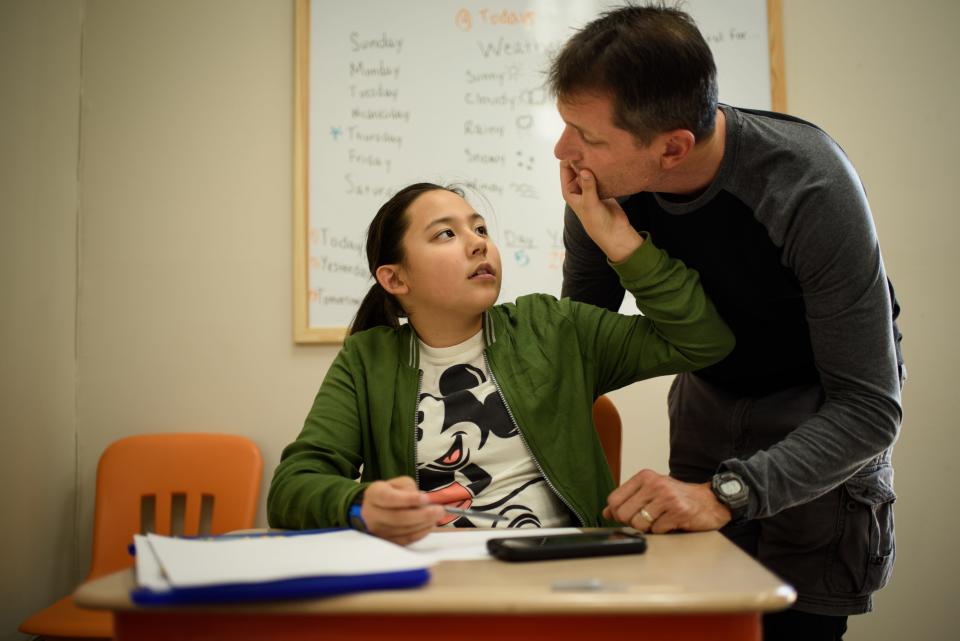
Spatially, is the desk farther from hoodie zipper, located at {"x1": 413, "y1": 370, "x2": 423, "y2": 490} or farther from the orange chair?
the orange chair

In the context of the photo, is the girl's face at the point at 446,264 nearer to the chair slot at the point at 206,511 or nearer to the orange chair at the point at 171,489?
the orange chair at the point at 171,489

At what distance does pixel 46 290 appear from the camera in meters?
2.47

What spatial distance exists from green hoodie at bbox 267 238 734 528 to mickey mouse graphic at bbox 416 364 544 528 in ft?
0.09

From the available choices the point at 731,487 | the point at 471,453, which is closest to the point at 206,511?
the point at 471,453

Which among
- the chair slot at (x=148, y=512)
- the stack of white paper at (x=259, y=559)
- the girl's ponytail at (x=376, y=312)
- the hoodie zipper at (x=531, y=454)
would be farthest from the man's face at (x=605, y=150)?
the chair slot at (x=148, y=512)

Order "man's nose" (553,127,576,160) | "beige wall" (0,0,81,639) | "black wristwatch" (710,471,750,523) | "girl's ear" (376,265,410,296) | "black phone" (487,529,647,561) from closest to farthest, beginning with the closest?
"black phone" (487,529,647,561) → "black wristwatch" (710,471,750,523) → "man's nose" (553,127,576,160) → "girl's ear" (376,265,410,296) → "beige wall" (0,0,81,639)

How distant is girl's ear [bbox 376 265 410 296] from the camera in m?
1.55

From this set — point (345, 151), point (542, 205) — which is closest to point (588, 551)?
point (542, 205)

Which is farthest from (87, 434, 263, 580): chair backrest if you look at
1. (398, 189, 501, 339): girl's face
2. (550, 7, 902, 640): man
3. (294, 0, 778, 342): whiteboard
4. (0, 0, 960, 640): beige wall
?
(550, 7, 902, 640): man

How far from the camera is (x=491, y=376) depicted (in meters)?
1.38

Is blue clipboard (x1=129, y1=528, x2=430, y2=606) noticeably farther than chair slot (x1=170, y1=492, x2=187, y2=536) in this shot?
No

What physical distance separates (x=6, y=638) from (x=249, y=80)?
196 centimetres

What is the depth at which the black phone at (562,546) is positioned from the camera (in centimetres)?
84

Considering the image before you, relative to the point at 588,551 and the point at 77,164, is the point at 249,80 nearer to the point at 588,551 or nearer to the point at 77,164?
the point at 77,164
